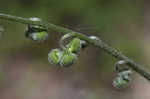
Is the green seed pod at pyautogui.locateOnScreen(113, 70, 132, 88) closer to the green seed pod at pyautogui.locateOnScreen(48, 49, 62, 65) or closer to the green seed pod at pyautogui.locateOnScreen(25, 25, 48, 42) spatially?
the green seed pod at pyautogui.locateOnScreen(48, 49, 62, 65)

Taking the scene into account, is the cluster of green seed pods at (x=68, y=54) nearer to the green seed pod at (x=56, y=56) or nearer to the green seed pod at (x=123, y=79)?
the green seed pod at (x=56, y=56)

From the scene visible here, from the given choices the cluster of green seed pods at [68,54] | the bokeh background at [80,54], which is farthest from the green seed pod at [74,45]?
the bokeh background at [80,54]

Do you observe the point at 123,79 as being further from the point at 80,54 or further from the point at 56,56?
the point at 80,54

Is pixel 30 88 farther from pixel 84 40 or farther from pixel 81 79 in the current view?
pixel 84 40

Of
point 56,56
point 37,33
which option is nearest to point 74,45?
point 56,56

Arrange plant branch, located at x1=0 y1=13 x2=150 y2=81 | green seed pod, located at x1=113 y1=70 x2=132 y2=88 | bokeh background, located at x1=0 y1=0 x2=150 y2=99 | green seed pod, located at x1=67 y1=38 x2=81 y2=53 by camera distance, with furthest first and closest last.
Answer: bokeh background, located at x1=0 y1=0 x2=150 y2=99
green seed pod, located at x1=113 y1=70 x2=132 y2=88
green seed pod, located at x1=67 y1=38 x2=81 y2=53
plant branch, located at x1=0 y1=13 x2=150 y2=81

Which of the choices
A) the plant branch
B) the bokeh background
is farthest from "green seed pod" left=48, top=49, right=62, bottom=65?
the bokeh background
